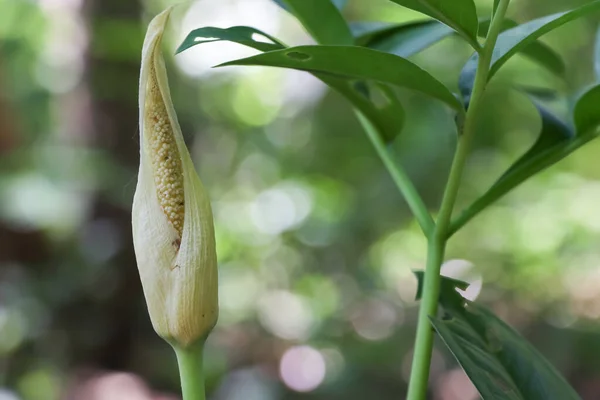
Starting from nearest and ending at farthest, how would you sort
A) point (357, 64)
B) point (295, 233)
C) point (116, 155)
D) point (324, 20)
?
point (357, 64) → point (324, 20) → point (116, 155) → point (295, 233)

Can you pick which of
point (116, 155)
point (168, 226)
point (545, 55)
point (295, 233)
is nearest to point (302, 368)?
point (295, 233)

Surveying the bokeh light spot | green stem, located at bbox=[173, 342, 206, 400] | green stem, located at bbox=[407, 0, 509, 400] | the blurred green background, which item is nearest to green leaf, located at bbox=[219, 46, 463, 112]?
green stem, located at bbox=[407, 0, 509, 400]

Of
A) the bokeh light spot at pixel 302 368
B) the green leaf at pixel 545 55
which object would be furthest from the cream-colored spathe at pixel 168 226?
the bokeh light spot at pixel 302 368

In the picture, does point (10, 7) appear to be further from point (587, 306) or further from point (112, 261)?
point (587, 306)

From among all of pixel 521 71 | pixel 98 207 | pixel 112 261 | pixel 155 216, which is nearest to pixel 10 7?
pixel 98 207

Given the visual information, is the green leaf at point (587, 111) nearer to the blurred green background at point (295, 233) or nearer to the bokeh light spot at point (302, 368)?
the blurred green background at point (295, 233)

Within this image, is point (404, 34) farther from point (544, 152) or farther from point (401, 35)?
point (544, 152)
